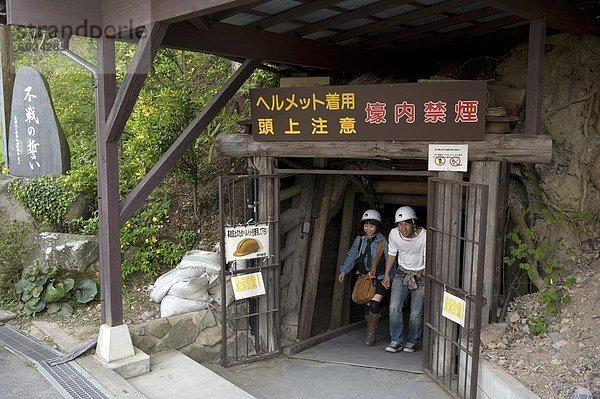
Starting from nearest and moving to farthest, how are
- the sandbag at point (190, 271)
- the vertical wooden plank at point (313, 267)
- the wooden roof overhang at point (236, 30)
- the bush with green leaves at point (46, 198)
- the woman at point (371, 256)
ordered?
the wooden roof overhang at point (236, 30) → the sandbag at point (190, 271) → the woman at point (371, 256) → the vertical wooden plank at point (313, 267) → the bush with green leaves at point (46, 198)

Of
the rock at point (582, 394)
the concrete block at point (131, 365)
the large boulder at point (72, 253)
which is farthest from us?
the large boulder at point (72, 253)

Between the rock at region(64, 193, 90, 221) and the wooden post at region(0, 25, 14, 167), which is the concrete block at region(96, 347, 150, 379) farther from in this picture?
the wooden post at region(0, 25, 14, 167)

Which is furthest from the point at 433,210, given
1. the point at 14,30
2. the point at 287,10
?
the point at 14,30

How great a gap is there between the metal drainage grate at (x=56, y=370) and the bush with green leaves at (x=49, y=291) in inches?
19.5

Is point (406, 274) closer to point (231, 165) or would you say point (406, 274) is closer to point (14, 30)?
point (231, 165)

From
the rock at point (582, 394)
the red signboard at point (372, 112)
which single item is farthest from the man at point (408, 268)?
the rock at point (582, 394)

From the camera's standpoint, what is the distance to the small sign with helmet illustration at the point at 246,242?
19.7 ft

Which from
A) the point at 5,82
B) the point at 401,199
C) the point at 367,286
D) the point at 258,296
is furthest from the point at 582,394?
the point at 5,82

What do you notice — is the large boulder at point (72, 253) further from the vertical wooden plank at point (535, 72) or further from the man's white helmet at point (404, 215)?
the vertical wooden plank at point (535, 72)

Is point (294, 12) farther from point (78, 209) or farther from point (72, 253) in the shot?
point (78, 209)

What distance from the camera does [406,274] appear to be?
21.7ft

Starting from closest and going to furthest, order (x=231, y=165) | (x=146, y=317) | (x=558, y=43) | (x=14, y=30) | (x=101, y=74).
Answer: (x=101, y=74) → (x=146, y=317) → (x=558, y=43) → (x=231, y=165) → (x=14, y=30)

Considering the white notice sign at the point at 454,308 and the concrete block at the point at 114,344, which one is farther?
the concrete block at the point at 114,344

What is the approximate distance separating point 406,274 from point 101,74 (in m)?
4.12
